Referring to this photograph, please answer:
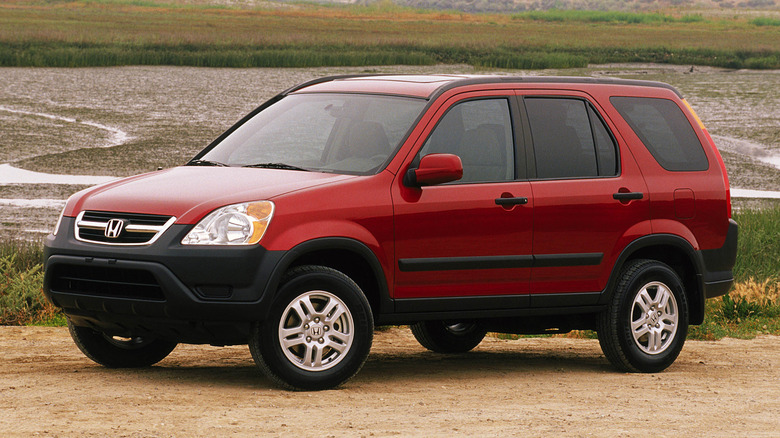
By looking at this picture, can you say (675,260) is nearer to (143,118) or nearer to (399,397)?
(399,397)

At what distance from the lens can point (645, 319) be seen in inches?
352

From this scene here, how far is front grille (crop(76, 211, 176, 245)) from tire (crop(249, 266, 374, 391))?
77 centimetres

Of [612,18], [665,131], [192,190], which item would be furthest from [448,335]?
[612,18]

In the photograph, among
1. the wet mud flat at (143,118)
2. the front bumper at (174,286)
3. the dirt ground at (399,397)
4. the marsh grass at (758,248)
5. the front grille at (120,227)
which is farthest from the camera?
the wet mud flat at (143,118)

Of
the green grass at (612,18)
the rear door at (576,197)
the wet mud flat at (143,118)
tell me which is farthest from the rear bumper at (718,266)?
the green grass at (612,18)

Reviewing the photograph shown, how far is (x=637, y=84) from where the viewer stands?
30.6 feet

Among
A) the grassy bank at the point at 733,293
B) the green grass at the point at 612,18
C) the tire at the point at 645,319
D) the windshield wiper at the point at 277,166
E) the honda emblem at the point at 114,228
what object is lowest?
the green grass at the point at 612,18

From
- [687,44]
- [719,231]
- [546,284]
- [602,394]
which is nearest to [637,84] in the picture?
[719,231]

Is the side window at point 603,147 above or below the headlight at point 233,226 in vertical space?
above

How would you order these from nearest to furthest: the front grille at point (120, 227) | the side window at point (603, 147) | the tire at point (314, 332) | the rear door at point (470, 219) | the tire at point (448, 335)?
the front grille at point (120, 227), the tire at point (314, 332), the rear door at point (470, 219), the side window at point (603, 147), the tire at point (448, 335)

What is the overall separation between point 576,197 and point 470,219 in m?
0.89

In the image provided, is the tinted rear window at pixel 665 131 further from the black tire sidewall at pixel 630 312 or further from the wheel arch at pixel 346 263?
the wheel arch at pixel 346 263

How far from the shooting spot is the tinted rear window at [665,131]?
9.05 m

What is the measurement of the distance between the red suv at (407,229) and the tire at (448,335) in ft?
0.26
